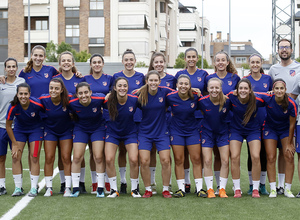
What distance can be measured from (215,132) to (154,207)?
154 centimetres

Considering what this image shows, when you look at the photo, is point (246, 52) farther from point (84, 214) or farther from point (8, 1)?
point (84, 214)

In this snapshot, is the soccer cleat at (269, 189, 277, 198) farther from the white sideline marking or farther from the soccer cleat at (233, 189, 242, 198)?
the white sideline marking

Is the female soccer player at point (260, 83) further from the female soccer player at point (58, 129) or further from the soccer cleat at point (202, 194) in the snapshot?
the female soccer player at point (58, 129)

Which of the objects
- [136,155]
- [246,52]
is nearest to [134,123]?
[136,155]

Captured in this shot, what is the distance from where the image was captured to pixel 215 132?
311 inches

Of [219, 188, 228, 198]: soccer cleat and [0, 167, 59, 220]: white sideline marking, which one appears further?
[219, 188, 228, 198]: soccer cleat

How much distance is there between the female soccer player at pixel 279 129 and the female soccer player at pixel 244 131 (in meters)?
0.14

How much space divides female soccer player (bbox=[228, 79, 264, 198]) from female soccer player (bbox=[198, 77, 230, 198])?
0.10 m

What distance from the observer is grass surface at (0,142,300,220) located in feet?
21.2

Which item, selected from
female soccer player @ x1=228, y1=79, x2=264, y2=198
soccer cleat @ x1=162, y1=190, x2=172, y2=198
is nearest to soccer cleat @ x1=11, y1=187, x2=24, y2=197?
soccer cleat @ x1=162, y1=190, x2=172, y2=198

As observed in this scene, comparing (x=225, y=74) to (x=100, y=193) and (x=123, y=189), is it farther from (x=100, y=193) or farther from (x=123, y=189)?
(x=100, y=193)

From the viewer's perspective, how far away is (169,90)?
8.01m

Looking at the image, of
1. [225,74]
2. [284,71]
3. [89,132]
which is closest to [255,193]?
[225,74]

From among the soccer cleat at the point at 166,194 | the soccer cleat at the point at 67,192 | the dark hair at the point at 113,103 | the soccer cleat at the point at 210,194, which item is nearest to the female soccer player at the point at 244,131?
the soccer cleat at the point at 210,194
